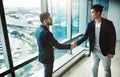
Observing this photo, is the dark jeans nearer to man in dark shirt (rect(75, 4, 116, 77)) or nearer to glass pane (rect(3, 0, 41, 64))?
glass pane (rect(3, 0, 41, 64))

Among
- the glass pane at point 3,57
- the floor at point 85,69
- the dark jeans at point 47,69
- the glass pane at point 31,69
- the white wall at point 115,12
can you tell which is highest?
the white wall at point 115,12

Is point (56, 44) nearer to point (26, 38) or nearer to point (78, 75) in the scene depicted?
point (26, 38)

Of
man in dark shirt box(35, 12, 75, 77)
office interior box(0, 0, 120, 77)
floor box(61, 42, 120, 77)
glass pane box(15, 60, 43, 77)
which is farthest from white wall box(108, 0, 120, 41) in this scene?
man in dark shirt box(35, 12, 75, 77)

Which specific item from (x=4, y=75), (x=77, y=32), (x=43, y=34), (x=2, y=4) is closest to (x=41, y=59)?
(x=43, y=34)

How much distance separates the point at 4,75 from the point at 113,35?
181cm

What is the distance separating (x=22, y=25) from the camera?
8.69ft

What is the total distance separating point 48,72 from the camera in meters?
2.22

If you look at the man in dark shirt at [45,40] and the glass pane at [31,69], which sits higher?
the man in dark shirt at [45,40]

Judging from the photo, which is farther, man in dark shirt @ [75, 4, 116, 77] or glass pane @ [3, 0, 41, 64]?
glass pane @ [3, 0, 41, 64]

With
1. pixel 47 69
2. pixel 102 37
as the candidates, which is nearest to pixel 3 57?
pixel 47 69

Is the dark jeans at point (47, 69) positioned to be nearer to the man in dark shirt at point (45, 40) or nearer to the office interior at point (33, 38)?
the man in dark shirt at point (45, 40)

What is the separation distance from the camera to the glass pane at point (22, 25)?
235cm

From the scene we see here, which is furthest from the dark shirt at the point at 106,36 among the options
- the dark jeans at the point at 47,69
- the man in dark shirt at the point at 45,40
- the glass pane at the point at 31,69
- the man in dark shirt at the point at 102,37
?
the glass pane at the point at 31,69

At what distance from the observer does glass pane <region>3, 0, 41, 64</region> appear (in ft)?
7.70
